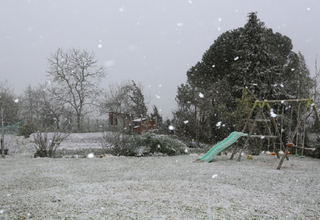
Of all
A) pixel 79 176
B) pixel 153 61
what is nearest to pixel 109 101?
pixel 153 61

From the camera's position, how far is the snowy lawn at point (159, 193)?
10.2 feet

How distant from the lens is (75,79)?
23.8m

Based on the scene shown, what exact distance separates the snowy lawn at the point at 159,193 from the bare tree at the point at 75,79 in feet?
59.2

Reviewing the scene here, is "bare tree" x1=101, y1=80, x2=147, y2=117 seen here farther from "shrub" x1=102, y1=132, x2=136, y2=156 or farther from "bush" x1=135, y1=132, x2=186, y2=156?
"bush" x1=135, y1=132, x2=186, y2=156

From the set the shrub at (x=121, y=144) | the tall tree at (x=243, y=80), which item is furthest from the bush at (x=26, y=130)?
the shrub at (x=121, y=144)

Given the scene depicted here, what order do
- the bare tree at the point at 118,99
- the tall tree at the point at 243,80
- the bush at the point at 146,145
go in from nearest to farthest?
the bush at the point at 146,145
the tall tree at the point at 243,80
the bare tree at the point at 118,99

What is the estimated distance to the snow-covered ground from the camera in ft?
10.2

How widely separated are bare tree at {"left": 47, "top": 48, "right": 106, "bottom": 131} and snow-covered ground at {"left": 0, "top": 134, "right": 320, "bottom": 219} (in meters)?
18.0

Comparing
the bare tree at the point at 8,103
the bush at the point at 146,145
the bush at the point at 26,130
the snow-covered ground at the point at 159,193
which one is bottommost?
→ the snow-covered ground at the point at 159,193

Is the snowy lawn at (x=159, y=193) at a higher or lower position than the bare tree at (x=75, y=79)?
lower

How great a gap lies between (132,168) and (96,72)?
64.0 feet

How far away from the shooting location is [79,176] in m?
5.22

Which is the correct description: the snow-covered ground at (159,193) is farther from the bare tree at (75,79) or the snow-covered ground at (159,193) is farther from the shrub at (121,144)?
the bare tree at (75,79)

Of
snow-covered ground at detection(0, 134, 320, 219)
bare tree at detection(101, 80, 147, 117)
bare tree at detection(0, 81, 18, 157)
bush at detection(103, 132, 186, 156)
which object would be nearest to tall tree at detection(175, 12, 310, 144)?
bush at detection(103, 132, 186, 156)
